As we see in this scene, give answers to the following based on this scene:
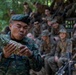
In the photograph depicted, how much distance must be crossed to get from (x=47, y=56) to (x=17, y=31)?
6.07 meters

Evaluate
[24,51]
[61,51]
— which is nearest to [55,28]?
[61,51]

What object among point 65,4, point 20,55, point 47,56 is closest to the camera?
point 20,55

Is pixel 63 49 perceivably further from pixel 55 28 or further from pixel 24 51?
pixel 24 51

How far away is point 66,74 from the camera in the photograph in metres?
8.07

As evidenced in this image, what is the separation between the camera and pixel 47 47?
9.83 metres

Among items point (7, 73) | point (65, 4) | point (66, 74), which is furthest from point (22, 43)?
point (65, 4)

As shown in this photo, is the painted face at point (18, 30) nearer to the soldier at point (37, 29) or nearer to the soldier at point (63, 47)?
→ the soldier at point (63, 47)

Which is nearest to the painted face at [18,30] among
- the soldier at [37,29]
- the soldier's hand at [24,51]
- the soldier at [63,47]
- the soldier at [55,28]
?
the soldier's hand at [24,51]

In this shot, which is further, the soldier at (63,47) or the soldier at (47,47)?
the soldier at (47,47)

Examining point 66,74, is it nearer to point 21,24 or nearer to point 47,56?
point 47,56

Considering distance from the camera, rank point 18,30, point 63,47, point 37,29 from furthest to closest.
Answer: point 37,29
point 63,47
point 18,30

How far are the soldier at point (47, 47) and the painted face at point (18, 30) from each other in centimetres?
591

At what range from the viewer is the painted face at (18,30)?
3.28m

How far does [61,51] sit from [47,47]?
0.95 metres
